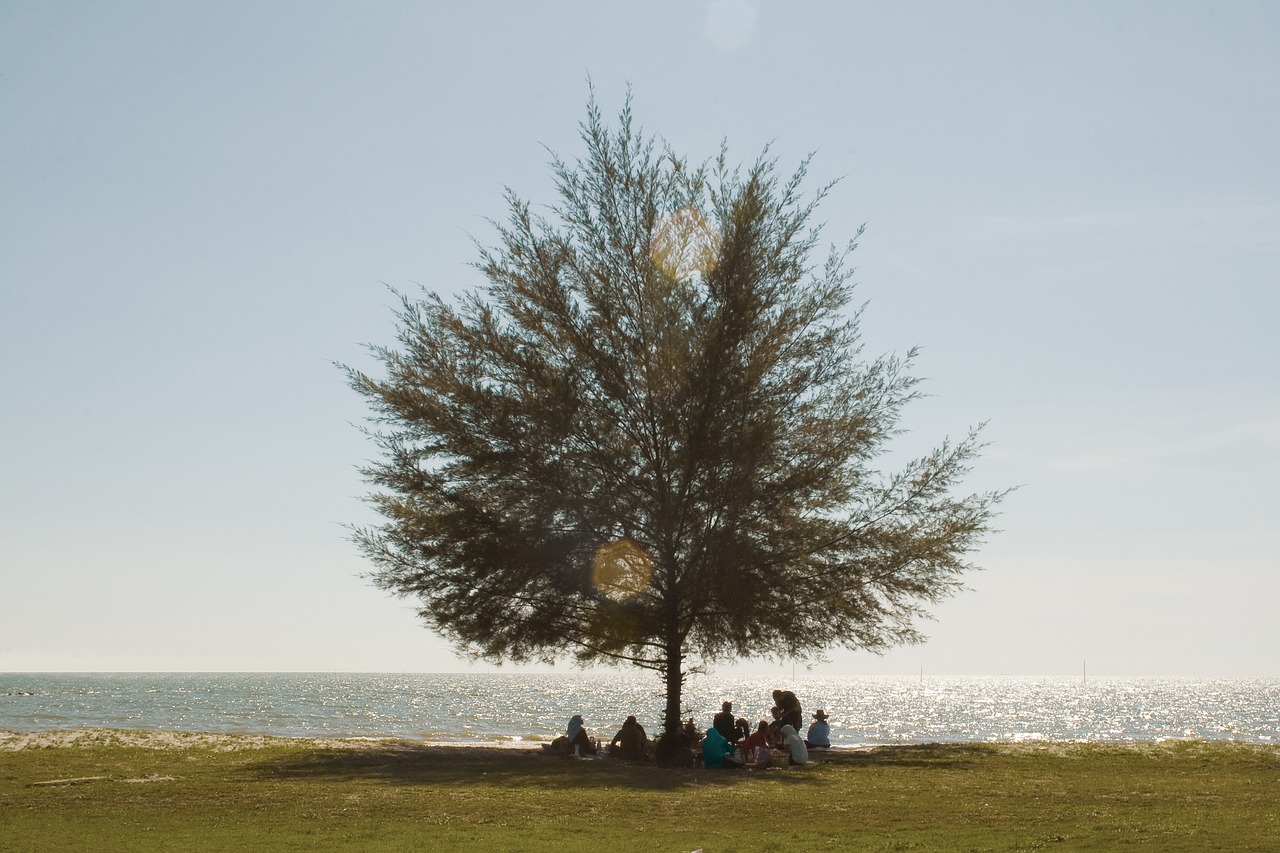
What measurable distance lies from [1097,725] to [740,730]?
8012 centimetres

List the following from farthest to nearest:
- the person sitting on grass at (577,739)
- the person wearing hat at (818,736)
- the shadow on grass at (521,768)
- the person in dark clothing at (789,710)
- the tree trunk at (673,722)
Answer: the person wearing hat at (818,736), the person in dark clothing at (789,710), the person sitting on grass at (577,739), the tree trunk at (673,722), the shadow on grass at (521,768)

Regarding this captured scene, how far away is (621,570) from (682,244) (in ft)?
22.2

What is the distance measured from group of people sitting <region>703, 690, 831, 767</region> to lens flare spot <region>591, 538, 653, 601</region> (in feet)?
9.45

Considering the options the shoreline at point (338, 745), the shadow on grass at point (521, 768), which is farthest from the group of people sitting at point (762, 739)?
the shoreline at point (338, 745)

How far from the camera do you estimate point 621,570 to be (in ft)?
71.5

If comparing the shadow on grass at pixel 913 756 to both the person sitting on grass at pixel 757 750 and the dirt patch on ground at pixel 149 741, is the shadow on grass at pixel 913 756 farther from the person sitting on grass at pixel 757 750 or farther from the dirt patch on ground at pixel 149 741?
the dirt patch on ground at pixel 149 741

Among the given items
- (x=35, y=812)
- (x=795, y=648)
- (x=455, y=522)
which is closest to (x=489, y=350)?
(x=455, y=522)

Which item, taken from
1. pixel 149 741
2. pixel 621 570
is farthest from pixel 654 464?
pixel 149 741

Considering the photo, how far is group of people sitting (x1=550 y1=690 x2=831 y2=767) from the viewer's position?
18.9 meters

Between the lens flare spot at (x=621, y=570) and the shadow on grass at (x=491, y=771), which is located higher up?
the lens flare spot at (x=621, y=570)

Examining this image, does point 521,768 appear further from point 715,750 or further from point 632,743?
point 715,750

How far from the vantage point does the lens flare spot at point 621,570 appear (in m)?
21.7

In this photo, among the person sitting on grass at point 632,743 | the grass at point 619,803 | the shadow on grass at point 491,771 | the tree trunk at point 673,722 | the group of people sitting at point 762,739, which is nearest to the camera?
the grass at point 619,803

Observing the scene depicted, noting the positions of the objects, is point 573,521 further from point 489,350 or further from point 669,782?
point 669,782
